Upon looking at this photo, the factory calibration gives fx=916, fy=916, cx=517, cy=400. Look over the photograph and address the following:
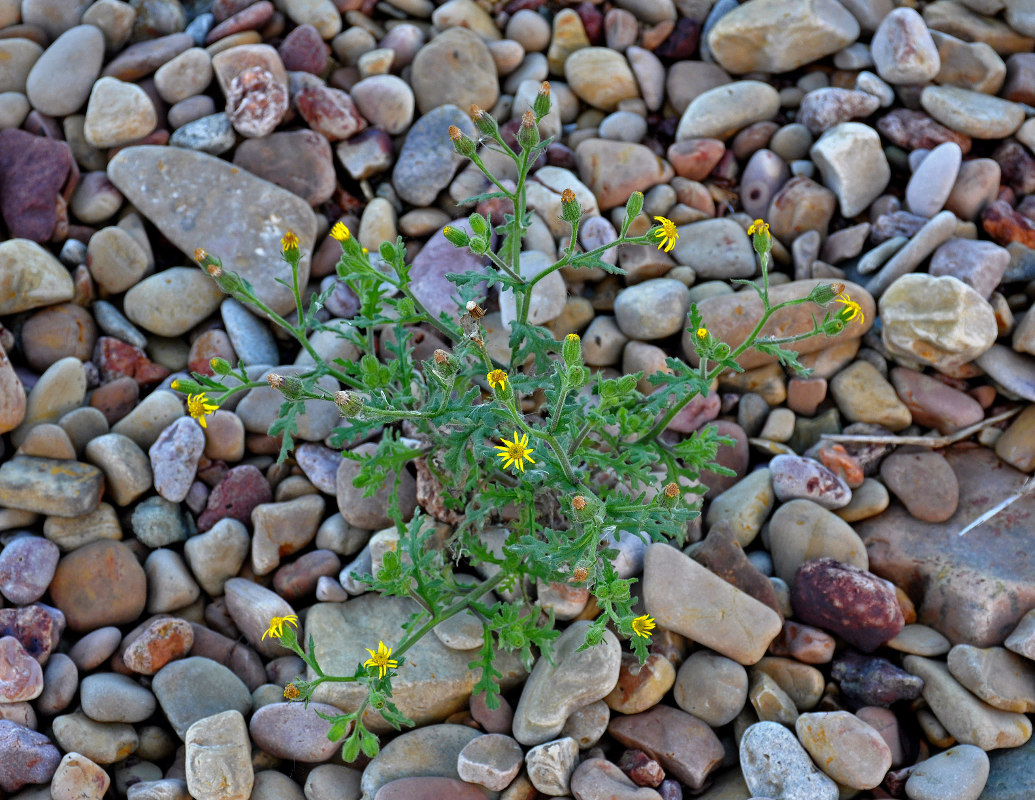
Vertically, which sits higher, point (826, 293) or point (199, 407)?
point (826, 293)

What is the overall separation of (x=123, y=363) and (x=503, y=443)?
2159 millimetres

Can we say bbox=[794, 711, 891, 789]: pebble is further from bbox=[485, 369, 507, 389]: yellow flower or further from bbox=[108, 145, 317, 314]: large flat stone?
bbox=[108, 145, 317, 314]: large flat stone

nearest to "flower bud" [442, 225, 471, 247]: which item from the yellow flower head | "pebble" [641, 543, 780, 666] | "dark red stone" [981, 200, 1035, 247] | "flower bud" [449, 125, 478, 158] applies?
"flower bud" [449, 125, 478, 158]

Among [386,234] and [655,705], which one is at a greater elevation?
[386,234]

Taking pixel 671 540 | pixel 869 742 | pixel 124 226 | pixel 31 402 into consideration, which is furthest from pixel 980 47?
pixel 31 402

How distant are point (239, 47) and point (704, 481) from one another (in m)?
3.40

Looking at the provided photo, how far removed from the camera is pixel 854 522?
4.28 meters

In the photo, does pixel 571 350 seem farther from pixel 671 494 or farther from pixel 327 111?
pixel 327 111

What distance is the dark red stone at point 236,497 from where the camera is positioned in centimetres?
423

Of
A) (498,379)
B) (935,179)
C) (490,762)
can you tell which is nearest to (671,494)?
(498,379)

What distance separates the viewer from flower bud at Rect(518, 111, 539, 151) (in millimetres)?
3305

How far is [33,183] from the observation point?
4.68 meters

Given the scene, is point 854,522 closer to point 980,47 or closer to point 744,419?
point 744,419

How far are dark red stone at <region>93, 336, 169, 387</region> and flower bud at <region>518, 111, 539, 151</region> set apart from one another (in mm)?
2374
